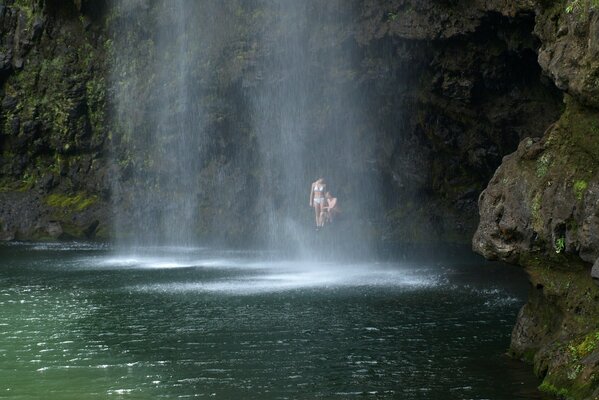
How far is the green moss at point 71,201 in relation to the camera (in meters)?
43.5

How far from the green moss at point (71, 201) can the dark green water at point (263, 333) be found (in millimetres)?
15359

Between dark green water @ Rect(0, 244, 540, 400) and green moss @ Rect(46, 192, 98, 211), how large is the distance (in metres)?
15.4

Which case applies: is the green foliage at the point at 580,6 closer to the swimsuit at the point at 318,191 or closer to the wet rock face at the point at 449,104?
the wet rock face at the point at 449,104

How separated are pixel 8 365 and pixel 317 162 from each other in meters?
26.9

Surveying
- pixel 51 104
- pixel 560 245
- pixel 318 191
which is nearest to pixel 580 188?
pixel 560 245

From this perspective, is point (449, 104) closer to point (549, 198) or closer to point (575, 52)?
point (575, 52)

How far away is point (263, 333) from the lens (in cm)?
1677

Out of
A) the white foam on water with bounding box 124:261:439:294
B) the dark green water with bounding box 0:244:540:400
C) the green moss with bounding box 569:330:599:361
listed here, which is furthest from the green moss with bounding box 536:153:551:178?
the white foam on water with bounding box 124:261:439:294

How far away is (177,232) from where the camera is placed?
4281cm

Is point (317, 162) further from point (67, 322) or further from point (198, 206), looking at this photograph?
point (67, 322)

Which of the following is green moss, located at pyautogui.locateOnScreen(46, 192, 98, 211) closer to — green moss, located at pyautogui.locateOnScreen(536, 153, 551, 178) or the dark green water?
the dark green water

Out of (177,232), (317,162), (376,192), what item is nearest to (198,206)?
(177,232)

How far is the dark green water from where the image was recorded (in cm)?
1286

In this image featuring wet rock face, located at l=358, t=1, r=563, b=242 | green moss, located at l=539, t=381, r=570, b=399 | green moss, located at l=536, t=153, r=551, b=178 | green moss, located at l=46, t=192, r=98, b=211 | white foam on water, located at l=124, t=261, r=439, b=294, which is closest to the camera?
green moss, located at l=539, t=381, r=570, b=399
